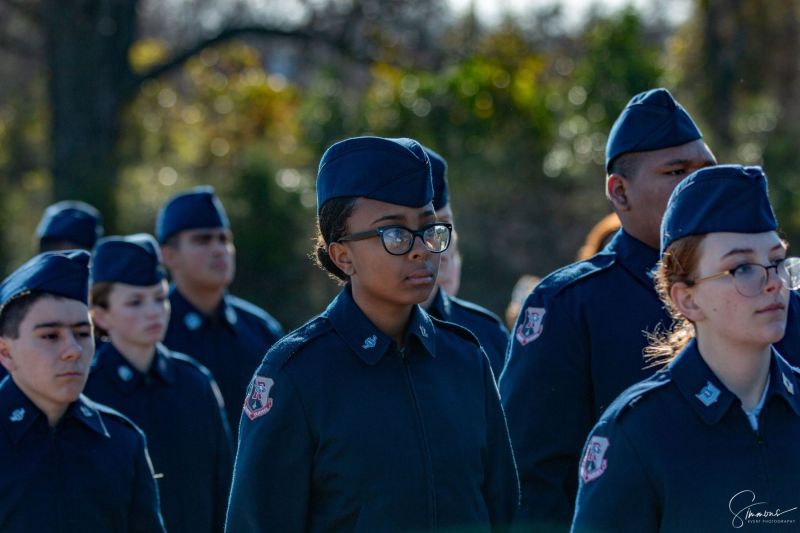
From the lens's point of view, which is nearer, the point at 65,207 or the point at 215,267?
the point at 215,267

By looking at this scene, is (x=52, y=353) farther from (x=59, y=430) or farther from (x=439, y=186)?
(x=439, y=186)

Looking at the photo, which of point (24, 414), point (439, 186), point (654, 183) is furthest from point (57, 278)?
point (654, 183)

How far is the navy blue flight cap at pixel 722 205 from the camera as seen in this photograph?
336 cm

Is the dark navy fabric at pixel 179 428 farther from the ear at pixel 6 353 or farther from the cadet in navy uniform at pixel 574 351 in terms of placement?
the cadet in navy uniform at pixel 574 351

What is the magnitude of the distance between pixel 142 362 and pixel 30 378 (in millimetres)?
1399

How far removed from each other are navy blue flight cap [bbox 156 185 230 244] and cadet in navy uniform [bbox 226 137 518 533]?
154 inches

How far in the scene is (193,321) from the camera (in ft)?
24.1

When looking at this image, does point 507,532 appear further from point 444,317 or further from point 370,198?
point 444,317

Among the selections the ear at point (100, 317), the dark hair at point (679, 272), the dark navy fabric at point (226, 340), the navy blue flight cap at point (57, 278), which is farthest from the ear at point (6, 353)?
the dark hair at point (679, 272)

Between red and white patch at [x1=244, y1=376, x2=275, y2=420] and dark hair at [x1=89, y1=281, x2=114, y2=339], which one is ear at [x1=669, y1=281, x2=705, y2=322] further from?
dark hair at [x1=89, y1=281, x2=114, y2=339]

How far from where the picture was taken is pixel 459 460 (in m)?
3.64

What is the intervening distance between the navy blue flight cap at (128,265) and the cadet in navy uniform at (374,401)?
291 cm

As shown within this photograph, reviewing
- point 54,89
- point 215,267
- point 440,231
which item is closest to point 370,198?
point 440,231

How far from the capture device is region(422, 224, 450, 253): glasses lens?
3.63 metres
